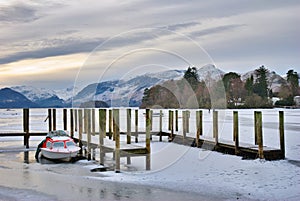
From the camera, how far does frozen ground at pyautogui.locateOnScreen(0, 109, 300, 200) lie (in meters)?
10.8

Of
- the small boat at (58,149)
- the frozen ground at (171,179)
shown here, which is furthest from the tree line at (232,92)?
the frozen ground at (171,179)

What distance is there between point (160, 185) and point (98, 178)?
96.8 inches

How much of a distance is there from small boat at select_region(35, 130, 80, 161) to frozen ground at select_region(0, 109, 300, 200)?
2.66ft

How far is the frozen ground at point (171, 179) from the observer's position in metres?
10.8

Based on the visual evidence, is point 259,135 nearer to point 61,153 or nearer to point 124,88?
point 61,153

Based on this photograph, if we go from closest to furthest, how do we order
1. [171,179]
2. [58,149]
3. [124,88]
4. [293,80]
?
[171,179]
[58,149]
[124,88]
[293,80]

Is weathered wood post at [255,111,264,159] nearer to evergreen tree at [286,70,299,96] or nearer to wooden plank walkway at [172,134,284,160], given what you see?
wooden plank walkway at [172,134,284,160]

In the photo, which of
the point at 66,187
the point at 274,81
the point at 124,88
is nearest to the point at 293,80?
the point at 274,81

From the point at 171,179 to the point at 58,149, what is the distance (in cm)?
720

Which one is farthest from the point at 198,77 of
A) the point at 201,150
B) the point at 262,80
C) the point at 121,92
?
the point at 201,150

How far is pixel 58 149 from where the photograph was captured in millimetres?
18219

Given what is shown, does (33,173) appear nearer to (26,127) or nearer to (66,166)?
(66,166)

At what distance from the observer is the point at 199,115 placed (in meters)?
22.4

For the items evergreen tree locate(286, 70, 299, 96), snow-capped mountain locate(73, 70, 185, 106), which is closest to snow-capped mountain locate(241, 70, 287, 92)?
evergreen tree locate(286, 70, 299, 96)
